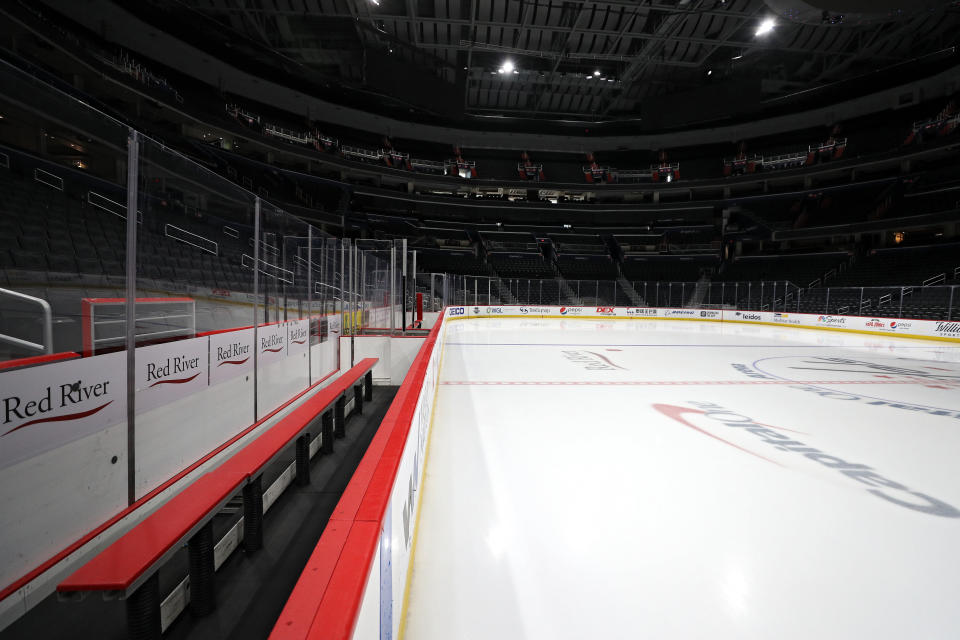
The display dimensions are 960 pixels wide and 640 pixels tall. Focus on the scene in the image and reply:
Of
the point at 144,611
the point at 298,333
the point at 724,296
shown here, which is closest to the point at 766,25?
the point at 724,296

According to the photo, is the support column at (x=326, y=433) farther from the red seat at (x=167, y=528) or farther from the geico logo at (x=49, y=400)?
the geico logo at (x=49, y=400)

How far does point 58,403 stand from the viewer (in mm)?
1839

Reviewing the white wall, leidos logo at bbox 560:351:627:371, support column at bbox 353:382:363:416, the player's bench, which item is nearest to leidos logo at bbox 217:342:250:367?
the player's bench

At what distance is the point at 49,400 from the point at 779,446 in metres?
4.91

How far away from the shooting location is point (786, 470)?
3248mm

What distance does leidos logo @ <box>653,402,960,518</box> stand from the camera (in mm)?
2799

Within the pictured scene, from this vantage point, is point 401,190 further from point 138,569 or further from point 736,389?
point 138,569

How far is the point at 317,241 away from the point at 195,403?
2596mm

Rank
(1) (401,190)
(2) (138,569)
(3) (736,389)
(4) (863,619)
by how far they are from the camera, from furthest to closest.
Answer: (1) (401,190)
(3) (736,389)
(4) (863,619)
(2) (138,569)

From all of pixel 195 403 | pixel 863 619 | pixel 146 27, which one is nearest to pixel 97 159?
pixel 195 403

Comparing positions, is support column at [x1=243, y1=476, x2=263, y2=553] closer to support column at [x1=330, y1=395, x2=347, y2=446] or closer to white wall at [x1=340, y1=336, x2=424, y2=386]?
support column at [x1=330, y1=395, x2=347, y2=446]

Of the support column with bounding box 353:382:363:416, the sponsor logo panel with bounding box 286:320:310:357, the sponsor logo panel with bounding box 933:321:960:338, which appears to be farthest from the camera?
the sponsor logo panel with bounding box 933:321:960:338

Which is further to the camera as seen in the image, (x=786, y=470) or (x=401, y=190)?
(x=401, y=190)

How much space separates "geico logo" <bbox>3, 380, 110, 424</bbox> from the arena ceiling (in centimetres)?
1989
